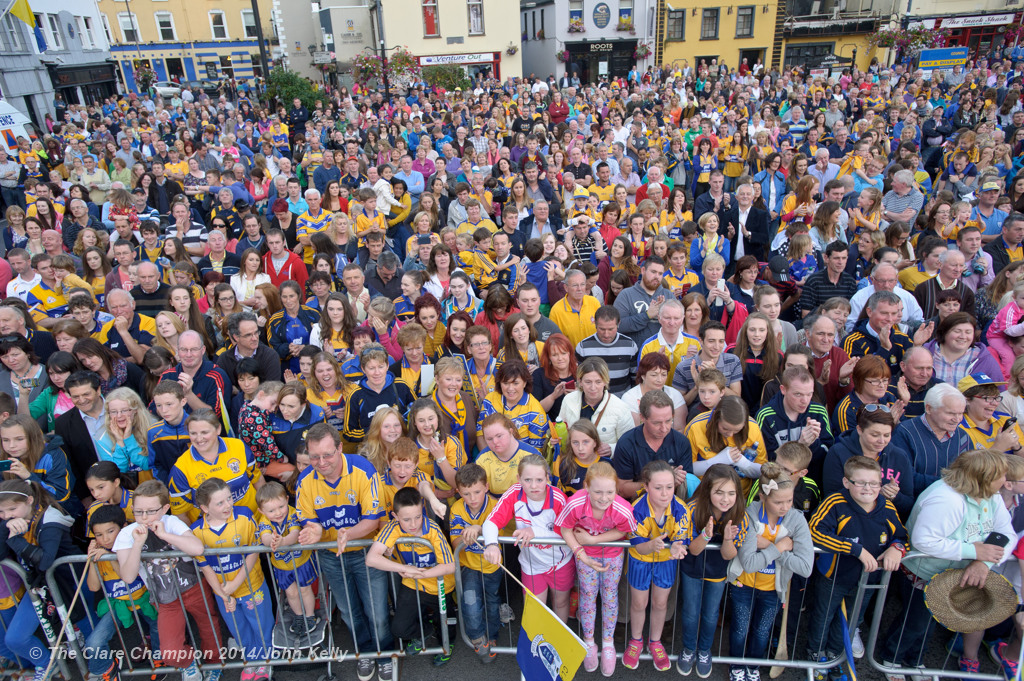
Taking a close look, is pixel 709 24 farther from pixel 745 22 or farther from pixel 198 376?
pixel 198 376

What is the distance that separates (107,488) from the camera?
12.5ft

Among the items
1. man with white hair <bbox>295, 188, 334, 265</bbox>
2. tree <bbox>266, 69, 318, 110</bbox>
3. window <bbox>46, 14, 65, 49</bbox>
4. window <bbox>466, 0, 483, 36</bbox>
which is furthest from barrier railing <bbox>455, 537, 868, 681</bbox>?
window <bbox>46, 14, 65, 49</bbox>

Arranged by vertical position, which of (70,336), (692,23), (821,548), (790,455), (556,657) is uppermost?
(692,23)

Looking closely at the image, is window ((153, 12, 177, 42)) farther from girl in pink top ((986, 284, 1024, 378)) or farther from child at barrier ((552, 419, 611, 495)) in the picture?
girl in pink top ((986, 284, 1024, 378))

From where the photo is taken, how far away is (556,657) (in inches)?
128

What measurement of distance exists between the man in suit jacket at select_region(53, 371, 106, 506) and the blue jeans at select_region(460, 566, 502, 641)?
2.89 meters

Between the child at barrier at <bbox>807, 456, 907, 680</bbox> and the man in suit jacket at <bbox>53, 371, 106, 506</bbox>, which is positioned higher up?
the man in suit jacket at <bbox>53, 371, 106, 506</bbox>

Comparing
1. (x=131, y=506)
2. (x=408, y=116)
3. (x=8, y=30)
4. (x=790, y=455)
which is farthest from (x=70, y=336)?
(x=8, y=30)

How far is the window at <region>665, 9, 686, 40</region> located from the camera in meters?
31.6

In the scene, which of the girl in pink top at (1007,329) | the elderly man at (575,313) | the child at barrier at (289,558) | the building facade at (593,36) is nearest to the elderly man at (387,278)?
the elderly man at (575,313)

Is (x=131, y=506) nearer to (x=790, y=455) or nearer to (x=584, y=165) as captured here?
(x=790, y=455)

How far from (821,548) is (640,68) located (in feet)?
108

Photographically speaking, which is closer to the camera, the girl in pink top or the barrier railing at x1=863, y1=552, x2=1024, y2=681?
the barrier railing at x1=863, y1=552, x2=1024, y2=681

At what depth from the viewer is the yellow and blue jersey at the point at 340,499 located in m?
3.78
